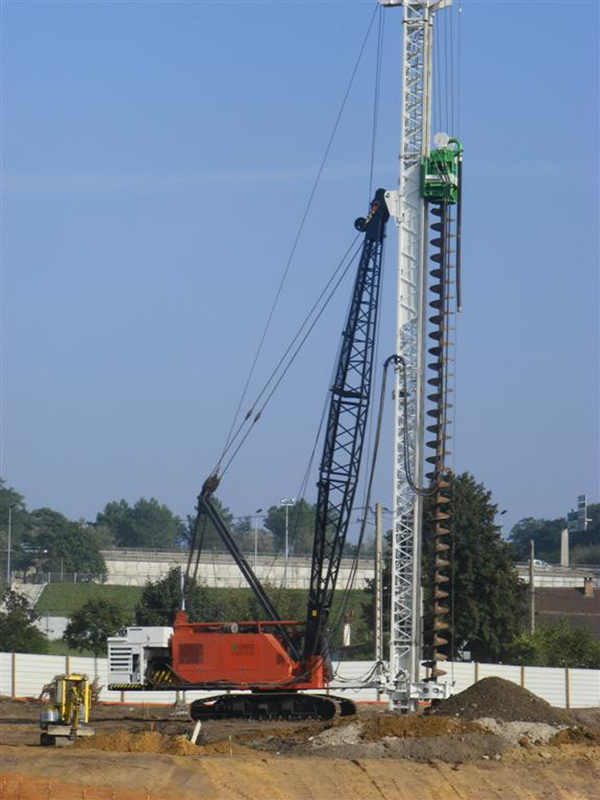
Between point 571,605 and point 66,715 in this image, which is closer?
point 66,715

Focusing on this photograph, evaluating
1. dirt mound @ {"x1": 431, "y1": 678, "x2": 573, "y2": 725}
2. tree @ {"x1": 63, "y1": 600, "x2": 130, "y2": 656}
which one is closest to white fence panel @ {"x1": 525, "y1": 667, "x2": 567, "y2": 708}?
dirt mound @ {"x1": 431, "y1": 678, "x2": 573, "y2": 725}

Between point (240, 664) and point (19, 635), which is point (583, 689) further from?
point (19, 635)

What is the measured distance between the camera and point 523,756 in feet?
105

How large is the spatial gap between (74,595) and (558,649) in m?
51.1

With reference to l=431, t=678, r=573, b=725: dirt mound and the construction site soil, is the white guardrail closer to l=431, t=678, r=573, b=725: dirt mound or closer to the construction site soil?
l=431, t=678, r=573, b=725: dirt mound

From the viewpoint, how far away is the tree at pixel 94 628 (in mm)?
77375

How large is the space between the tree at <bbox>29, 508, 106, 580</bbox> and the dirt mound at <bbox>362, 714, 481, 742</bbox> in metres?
94.8

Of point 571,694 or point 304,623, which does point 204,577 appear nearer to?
point 571,694

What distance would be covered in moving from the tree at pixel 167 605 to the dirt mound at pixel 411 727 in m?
44.5

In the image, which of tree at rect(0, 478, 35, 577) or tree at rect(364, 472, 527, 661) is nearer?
tree at rect(364, 472, 527, 661)

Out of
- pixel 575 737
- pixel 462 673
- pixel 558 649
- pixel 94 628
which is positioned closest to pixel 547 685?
pixel 462 673

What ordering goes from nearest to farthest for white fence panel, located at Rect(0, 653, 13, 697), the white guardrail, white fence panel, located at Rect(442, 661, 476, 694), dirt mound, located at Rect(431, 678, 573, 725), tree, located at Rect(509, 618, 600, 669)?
dirt mound, located at Rect(431, 678, 573, 725) → the white guardrail → white fence panel, located at Rect(0, 653, 13, 697) → white fence panel, located at Rect(442, 661, 476, 694) → tree, located at Rect(509, 618, 600, 669)

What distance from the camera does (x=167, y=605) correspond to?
8156 cm

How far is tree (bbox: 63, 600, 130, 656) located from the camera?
77.4 m
